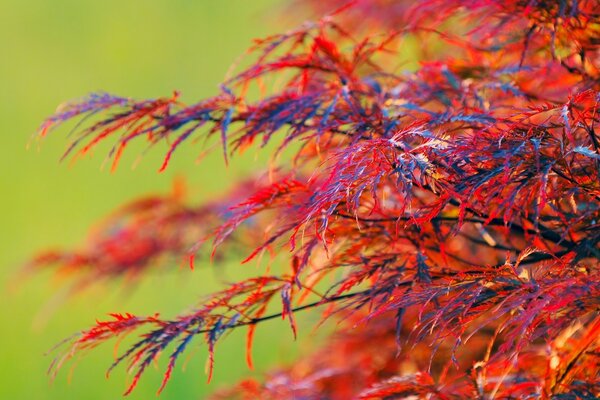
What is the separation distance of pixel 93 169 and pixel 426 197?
14.2ft

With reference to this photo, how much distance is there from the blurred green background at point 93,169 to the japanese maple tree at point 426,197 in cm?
A: 100

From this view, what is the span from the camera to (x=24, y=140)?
17.9 ft

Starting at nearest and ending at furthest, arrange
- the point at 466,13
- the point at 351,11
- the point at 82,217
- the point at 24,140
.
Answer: the point at 466,13
the point at 351,11
the point at 82,217
the point at 24,140

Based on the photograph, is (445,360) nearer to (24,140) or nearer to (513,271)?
(513,271)

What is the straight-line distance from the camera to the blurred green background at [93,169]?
134 inches

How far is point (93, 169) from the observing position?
5359 millimetres

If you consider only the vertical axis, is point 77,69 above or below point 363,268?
above

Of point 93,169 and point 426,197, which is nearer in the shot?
point 426,197

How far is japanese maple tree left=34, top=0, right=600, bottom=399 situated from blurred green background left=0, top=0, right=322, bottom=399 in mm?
996

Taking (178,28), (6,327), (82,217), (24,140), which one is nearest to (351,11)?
(6,327)

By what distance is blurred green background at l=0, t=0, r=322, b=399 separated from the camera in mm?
3414

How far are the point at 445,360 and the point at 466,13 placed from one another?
63 centimetres

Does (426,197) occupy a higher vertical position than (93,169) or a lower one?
lower

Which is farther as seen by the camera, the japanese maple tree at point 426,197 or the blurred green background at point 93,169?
the blurred green background at point 93,169
